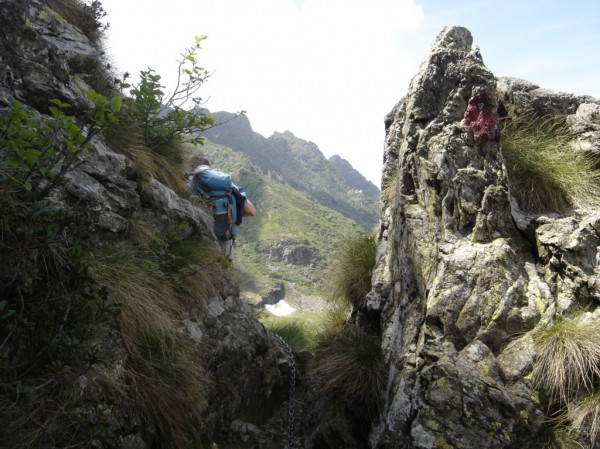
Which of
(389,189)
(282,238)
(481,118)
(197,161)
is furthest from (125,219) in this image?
(282,238)

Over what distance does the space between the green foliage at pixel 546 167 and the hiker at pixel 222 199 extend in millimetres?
4939

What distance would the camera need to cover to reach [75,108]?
19.6 ft

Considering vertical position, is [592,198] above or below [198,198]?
above

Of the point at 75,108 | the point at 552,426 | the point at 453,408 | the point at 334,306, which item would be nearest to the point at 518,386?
the point at 552,426

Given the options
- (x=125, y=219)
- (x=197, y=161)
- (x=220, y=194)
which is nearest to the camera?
(x=125, y=219)

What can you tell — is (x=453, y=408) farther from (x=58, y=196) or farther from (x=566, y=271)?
(x=58, y=196)

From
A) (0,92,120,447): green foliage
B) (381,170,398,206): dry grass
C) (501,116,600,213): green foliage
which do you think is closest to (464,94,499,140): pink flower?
(501,116,600,213): green foliage

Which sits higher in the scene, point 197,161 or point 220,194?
point 197,161

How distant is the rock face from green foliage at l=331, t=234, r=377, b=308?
2.55 feet

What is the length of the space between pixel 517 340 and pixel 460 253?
1306mm

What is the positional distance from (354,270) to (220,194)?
313 cm

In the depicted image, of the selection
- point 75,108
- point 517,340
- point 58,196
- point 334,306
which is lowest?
point 334,306

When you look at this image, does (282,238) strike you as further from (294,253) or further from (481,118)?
(481,118)

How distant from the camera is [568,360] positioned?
14.7 feet
